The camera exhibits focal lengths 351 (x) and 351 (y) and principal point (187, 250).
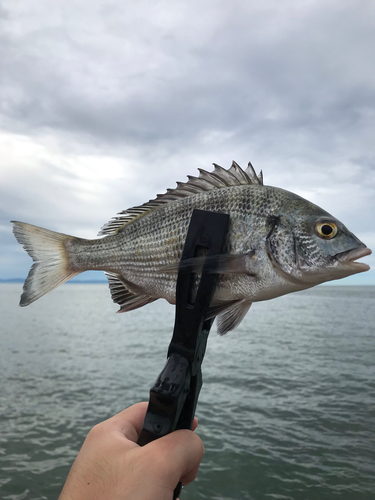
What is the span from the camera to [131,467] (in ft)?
4.45

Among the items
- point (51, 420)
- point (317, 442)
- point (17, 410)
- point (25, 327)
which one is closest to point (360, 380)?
point (317, 442)

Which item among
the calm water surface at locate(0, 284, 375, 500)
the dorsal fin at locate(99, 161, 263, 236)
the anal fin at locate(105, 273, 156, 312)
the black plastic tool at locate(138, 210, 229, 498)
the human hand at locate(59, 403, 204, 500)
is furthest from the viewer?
the calm water surface at locate(0, 284, 375, 500)

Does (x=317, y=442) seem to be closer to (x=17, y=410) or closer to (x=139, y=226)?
(x=17, y=410)

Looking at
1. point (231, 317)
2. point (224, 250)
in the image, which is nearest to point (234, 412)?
point (231, 317)

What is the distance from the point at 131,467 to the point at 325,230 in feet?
4.42

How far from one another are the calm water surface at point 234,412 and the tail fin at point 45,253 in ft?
38.0

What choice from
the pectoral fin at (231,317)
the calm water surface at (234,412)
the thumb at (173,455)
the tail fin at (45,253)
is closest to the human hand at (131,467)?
the thumb at (173,455)

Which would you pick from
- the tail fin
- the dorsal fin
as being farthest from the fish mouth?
the tail fin

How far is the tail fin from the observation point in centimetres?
179

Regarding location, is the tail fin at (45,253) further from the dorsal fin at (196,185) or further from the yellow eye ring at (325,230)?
the yellow eye ring at (325,230)

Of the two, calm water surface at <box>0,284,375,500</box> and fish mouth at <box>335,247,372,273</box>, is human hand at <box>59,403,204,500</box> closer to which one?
fish mouth at <box>335,247,372,273</box>

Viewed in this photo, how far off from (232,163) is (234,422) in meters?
16.2

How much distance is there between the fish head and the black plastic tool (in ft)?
0.97

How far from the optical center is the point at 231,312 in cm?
170
